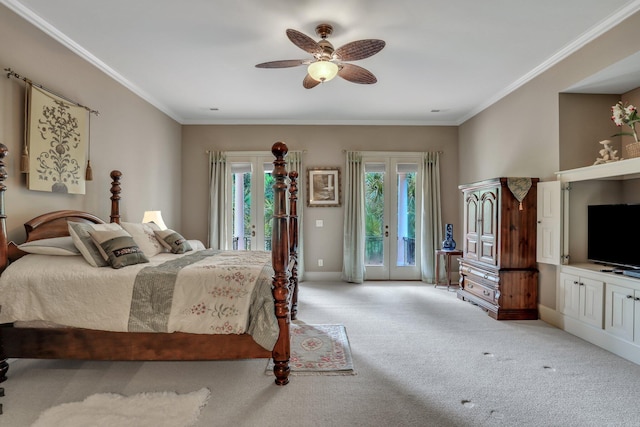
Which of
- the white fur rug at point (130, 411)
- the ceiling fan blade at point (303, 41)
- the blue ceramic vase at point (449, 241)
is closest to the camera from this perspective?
the white fur rug at point (130, 411)

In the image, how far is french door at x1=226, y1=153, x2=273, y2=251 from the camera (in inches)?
232

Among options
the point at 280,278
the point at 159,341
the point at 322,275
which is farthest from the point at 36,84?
the point at 322,275

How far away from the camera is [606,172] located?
296 centimetres

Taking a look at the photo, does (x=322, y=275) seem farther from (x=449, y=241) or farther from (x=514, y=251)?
(x=514, y=251)

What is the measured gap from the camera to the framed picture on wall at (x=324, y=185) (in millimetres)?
5891

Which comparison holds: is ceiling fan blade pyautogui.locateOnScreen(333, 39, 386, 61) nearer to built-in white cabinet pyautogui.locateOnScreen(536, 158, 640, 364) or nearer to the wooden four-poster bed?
the wooden four-poster bed

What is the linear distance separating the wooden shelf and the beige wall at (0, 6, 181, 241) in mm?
5161

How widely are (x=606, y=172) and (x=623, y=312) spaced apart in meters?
1.25

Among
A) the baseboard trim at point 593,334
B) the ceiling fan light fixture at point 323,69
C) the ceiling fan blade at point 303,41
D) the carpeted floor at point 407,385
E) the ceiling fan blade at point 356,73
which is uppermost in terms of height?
the ceiling fan blade at point 303,41

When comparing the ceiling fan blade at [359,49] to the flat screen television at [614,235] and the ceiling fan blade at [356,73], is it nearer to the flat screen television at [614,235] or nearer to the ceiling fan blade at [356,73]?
the ceiling fan blade at [356,73]

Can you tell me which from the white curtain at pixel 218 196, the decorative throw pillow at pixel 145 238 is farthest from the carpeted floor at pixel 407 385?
the white curtain at pixel 218 196

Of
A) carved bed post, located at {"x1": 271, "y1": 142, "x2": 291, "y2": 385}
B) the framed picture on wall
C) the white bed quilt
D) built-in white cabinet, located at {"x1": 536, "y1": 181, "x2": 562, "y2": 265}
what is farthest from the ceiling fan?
the framed picture on wall

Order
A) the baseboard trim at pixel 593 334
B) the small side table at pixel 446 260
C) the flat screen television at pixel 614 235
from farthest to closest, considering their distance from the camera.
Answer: the small side table at pixel 446 260
the flat screen television at pixel 614 235
the baseboard trim at pixel 593 334

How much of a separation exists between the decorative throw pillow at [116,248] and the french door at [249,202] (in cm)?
314
